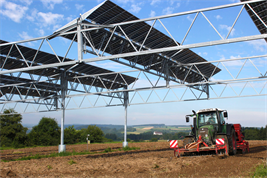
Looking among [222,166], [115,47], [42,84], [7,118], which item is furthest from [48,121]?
[222,166]

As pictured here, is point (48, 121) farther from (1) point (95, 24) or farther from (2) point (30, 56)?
(1) point (95, 24)

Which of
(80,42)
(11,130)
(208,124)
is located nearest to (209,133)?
(208,124)

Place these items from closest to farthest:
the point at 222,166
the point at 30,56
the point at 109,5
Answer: the point at 222,166
the point at 109,5
the point at 30,56

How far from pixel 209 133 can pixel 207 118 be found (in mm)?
1464

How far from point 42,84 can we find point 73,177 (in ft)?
62.6

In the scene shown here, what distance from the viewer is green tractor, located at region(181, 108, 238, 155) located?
13305 mm

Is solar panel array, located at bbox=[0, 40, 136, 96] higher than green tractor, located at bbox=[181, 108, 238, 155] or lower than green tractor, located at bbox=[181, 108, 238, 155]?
higher

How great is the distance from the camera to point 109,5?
1323 cm

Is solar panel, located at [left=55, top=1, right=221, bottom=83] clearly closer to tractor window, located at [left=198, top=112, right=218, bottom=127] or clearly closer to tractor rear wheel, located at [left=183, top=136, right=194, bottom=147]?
tractor window, located at [left=198, top=112, right=218, bottom=127]

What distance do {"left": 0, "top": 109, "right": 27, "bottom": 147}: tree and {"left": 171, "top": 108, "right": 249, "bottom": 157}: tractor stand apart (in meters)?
41.5

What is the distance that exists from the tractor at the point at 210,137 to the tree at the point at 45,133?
42.1 meters

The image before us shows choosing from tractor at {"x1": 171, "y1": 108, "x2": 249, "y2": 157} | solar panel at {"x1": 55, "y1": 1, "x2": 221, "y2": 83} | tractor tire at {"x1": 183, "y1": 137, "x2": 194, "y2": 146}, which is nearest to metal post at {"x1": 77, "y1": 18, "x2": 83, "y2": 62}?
solar panel at {"x1": 55, "y1": 1, "x2": 221, "y2": 83}

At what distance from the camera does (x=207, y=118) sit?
50.1 feet

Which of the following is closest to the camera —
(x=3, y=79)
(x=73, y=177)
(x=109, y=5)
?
(x=73, y=177)
